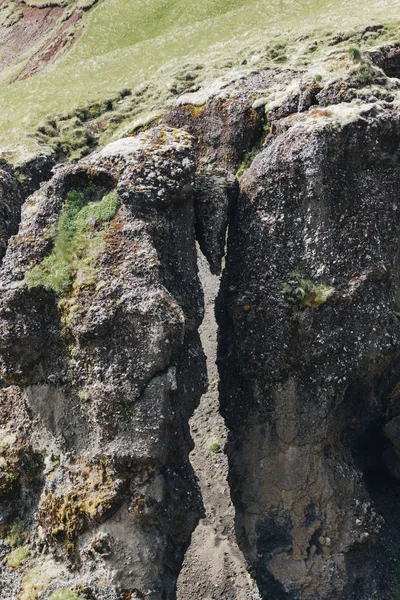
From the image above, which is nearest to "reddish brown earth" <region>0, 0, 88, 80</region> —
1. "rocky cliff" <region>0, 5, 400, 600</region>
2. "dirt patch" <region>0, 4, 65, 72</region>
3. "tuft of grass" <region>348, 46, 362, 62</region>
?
"dirt patch" <region>0, 4, 65, 72</region>

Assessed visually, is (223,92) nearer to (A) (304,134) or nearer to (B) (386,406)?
(A) (304,134)

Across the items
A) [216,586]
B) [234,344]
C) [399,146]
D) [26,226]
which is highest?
[26,226]

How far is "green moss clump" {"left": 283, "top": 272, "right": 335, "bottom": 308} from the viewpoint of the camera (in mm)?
20250

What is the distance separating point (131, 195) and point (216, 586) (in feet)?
48.4

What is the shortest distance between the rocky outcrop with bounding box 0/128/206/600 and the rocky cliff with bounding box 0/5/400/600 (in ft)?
0.19

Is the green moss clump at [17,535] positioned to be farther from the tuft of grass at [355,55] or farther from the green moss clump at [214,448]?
the tuft of grass at [355,55]

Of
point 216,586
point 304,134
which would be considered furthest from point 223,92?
point 216,586

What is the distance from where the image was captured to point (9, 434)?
19.6m

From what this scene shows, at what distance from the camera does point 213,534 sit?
81.3 ft

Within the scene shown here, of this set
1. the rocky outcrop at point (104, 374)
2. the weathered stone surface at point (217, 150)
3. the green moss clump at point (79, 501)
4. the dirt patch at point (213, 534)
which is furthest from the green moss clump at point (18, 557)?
the weathered stone surface at point (217, 150)

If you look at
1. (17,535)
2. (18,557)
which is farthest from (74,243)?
(18,557)

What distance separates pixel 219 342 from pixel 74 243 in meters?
6.69

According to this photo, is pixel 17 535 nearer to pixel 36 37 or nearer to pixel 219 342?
pixel 219 342

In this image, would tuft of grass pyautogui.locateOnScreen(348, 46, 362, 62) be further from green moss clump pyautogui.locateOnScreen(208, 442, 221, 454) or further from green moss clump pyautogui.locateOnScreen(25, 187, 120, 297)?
green moss clump pyautogui.locateOnScreen(208, 442, 221, 454)
